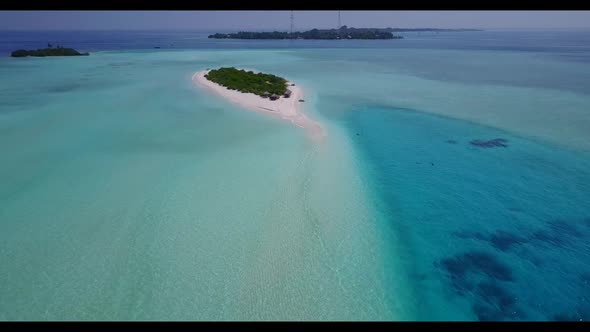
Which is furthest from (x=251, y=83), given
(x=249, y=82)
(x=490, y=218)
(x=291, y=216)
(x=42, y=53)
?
(x=42, y=53)

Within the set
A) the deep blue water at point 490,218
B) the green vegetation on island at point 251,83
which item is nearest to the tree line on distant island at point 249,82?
the green vegetation on island at point 251,83

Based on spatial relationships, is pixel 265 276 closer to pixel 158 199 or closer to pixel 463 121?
pixel 158 199

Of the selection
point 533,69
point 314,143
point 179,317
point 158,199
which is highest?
point 533,69

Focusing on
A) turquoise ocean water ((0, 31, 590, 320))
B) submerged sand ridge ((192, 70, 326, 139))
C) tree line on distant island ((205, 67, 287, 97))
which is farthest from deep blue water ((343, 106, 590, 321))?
tree line on distant island ((205, 67, 287, 97))

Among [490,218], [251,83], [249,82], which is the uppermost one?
[249,82]

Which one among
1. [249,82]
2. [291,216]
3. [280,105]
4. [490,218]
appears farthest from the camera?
[249,82]

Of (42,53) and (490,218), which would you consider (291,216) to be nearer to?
(490,218)
